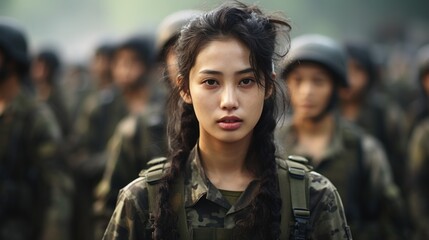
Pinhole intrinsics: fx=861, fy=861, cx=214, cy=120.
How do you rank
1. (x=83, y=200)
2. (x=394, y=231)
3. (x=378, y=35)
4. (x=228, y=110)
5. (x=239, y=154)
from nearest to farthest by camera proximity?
1. (x=228, y=110)
2. (x=239, y=154)
3. (x=394, y=231)
4. (x=83, y=200)
5. (x=378, y=35)

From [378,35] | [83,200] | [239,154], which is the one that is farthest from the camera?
[378,35]

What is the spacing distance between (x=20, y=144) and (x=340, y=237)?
11.3 ft

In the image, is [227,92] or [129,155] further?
[129,155]

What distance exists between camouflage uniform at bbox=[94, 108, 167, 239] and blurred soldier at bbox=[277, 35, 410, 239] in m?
0.95

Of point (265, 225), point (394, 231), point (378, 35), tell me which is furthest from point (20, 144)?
point (378, 35)

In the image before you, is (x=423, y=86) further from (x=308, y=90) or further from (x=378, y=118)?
(x=308, y=90)

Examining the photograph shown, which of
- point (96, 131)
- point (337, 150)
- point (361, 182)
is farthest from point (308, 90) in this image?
point (96, 131)

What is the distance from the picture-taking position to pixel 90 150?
960 centimetres

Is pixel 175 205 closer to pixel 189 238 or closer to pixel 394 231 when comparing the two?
pixel 189 238

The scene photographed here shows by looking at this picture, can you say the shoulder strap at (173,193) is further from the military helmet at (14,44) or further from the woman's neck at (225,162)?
the military helmet at (14,44)

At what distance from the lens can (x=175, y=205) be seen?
148 inches

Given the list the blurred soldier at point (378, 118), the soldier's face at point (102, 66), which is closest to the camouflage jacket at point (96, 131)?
the blurred soldier at point (378, 118)

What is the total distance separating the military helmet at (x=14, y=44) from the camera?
706 centimetres

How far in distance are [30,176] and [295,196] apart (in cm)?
338
